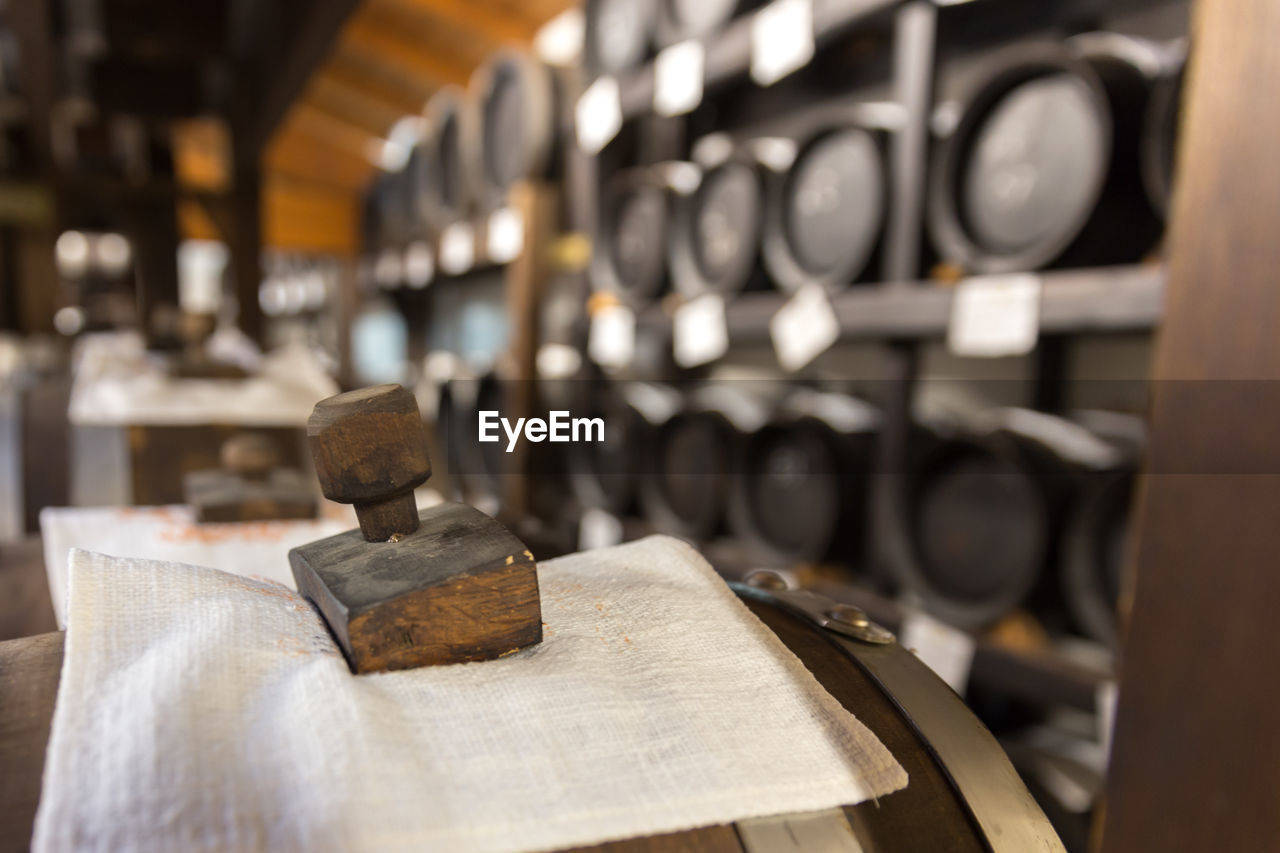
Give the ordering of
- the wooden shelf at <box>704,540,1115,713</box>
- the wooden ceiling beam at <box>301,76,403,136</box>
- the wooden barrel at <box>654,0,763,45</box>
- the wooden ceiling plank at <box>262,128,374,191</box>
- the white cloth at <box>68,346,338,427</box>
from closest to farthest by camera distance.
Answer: the wooden shelf at <box>704,540,1115,713</box>, the white cloth at <box>68,346,338,427</box>, the wooden barrel at <box>654,0,763,45</box>, the wooden ceiling beam at <box>301,76,403,136</box>, the wooden ceiling plank at <box>262,128,374,191</box>

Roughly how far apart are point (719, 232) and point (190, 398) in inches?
54.5

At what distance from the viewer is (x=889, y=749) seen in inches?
18.6

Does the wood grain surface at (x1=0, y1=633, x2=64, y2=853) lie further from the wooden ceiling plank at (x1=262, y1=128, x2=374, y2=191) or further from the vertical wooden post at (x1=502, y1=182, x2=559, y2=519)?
the wooden ceiling plank at (x1=262, y1=128, x2=374, y2=191)

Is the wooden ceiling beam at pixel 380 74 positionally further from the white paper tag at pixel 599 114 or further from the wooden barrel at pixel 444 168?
the white paper tag at pixel 599 114

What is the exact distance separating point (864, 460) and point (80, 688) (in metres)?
1.73

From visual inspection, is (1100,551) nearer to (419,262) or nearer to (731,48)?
(731,48)

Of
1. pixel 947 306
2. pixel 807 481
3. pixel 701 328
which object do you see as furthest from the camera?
pixel 701 328

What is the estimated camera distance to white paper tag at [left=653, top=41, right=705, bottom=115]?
2.13 metres

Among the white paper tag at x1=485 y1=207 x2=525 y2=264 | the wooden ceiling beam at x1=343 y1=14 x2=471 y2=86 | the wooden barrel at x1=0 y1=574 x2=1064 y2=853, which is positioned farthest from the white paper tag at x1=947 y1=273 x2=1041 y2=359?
the wooden ceiling beam at x1=343 y1=14 x2=471 y2=86

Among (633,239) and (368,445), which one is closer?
(368,445)

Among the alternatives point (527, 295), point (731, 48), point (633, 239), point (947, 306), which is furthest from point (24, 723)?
point (527, 295)

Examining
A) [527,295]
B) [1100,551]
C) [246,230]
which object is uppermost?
[246,230]

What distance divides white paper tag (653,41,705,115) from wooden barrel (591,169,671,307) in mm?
245

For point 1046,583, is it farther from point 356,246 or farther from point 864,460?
point 356,246
